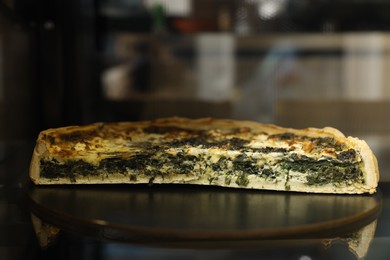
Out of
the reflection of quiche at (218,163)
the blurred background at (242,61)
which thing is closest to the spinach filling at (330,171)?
the reflection of quiche at (218,163)

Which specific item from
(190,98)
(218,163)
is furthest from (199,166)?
(190,98)

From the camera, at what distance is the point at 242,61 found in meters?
2.12

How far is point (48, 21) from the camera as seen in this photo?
1592mm

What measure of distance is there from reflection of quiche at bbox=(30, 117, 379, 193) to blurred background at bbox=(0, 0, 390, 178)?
0.63m

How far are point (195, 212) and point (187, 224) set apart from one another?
0.23 feet

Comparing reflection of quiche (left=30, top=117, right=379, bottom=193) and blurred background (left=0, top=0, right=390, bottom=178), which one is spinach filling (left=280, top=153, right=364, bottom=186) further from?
blurred background (left=0, top=0, right=390, bottom=178)

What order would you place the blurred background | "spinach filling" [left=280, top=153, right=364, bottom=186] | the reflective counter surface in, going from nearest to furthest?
1. the reflective counter surface
2. "spinach filling" [left=280, top=153, right=364, bottom=186]
3. the blurred background

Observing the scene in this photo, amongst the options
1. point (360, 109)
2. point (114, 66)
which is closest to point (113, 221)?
point (114, 66)

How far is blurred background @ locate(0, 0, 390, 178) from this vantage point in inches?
75.4

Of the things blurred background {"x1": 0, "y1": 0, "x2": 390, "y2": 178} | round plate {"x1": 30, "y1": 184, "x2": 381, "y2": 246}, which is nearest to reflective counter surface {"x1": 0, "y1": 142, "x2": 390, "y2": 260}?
round plate {"x1": 30, "y1": 184, "x2": 381, "y2": 246}

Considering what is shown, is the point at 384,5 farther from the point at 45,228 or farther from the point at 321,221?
the point at 45,228

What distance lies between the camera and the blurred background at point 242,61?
1.92m

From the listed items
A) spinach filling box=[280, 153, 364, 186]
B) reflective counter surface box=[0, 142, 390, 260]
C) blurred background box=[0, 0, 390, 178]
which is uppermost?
blurred background box=[0, 0, 390, 178]

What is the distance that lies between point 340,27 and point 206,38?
41 cm
